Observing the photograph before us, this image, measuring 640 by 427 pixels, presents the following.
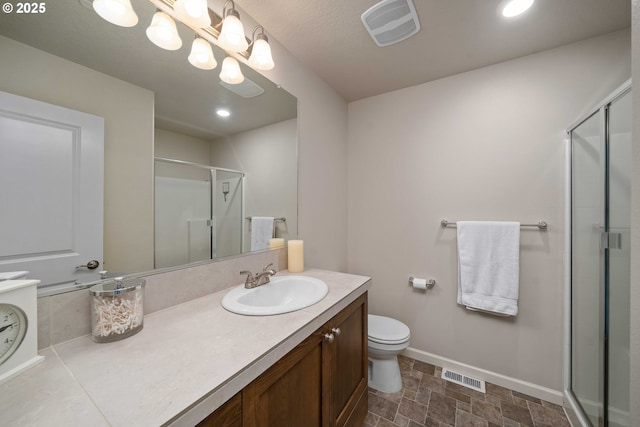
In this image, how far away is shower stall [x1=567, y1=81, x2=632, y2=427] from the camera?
1.08 meters

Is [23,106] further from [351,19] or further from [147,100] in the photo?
[351,19]

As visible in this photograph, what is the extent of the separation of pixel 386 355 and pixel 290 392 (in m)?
1.03

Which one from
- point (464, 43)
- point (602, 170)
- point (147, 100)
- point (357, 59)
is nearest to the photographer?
point (147, 100)

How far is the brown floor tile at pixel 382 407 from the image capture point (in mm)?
1437

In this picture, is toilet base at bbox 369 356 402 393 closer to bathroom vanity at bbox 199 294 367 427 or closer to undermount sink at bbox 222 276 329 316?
bathroom vanity at bbox 199 294 367 427

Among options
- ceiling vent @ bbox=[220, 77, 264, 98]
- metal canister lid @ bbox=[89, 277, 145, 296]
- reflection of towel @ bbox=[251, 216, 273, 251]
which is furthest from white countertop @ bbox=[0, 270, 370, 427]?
ceiling vent @ bbox=[220, 77, 264, 98]

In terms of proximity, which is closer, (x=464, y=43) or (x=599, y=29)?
(x=599, y=29)

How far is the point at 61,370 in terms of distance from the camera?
58 cm

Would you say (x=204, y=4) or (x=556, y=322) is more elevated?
(x=204, y=4)

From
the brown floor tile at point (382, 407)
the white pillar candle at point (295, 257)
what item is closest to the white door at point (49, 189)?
the white pillar candle at point (295, 257)

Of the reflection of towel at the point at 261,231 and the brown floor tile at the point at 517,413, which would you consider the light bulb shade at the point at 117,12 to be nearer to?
the reflection of towel at the point at 261,231

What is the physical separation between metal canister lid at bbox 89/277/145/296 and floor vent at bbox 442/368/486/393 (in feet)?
6.80

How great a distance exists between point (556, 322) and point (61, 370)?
2.41 m

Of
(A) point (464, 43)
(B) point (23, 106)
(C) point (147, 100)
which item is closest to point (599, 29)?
(A) point (464, 43)
